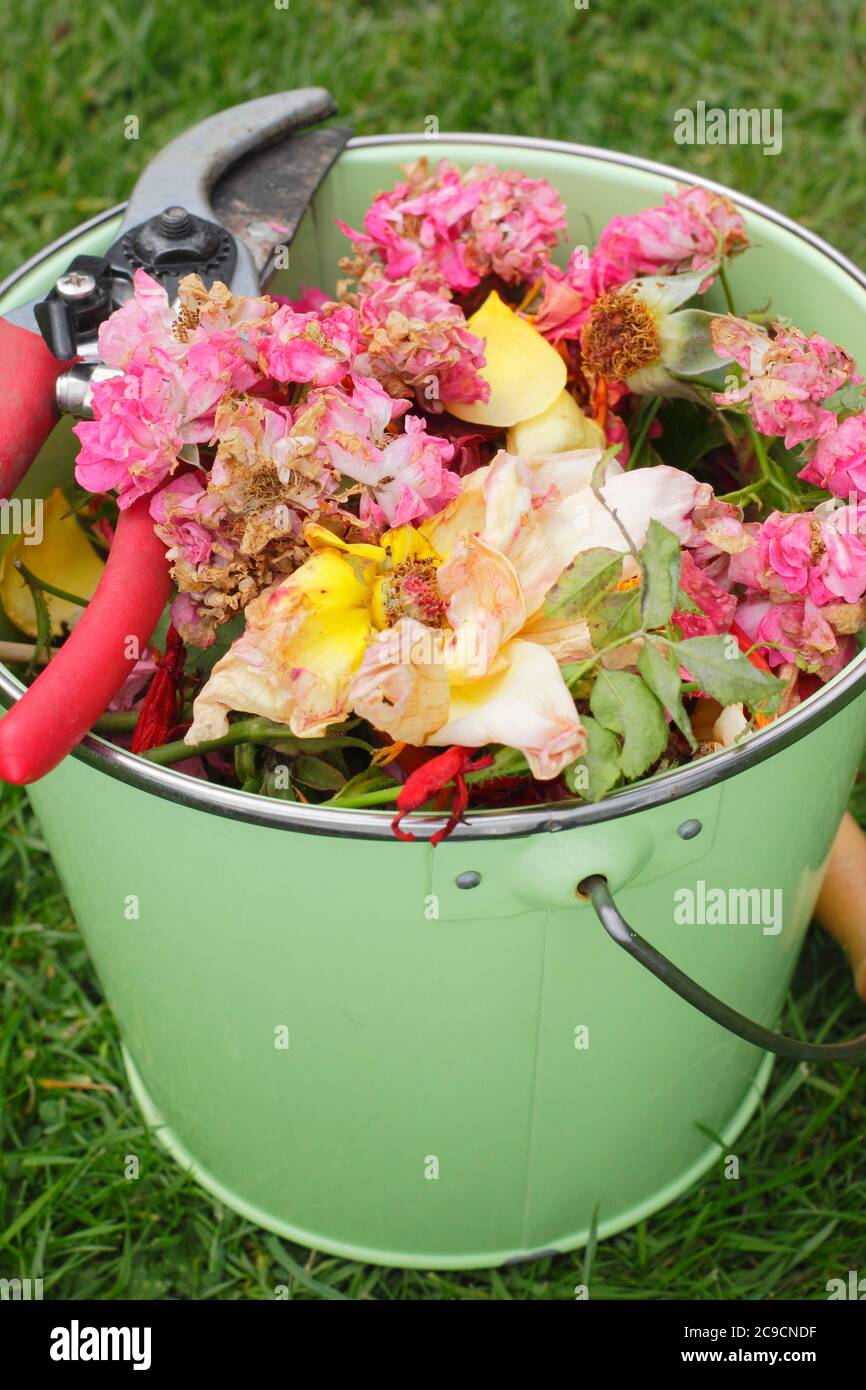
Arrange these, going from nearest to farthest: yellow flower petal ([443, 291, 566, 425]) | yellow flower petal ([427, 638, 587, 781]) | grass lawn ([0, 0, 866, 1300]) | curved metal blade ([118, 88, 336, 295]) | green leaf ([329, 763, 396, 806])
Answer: yellow flower petal ([427, 638, 587, 781]), green leaf ([329, 763, 396, 806]), yellow flower petal ([443, 291, 566, 425]), curved metal blade ([118, 88, 336, 295]), grass lawn ([0, 0, 866, 1300])

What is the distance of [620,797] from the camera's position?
74 centimetres

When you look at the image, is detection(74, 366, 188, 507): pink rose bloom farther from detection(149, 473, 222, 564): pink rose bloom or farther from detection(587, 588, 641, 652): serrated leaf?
detection(587, 588, 641, 652): serrated leaf

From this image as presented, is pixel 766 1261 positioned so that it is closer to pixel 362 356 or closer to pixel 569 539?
pixel 569 539

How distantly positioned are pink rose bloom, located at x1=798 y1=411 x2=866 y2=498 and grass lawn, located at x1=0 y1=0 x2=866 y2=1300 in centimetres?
59

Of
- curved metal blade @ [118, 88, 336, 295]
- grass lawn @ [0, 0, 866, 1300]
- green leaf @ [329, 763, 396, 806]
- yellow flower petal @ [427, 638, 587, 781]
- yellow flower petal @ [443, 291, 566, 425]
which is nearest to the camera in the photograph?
yellow flower petal @ [427, 638, 587, 781]

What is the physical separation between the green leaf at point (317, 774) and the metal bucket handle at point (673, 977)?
0.49 ft

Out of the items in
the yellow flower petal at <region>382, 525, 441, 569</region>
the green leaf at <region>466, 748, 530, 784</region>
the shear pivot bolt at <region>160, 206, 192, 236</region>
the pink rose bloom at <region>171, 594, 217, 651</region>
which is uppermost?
the shear pivot bolt at <region>160, 206, 192, 236</region>

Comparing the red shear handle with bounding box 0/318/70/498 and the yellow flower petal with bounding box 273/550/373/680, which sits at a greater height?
the red shear handle with bounding box 0/318/70/498

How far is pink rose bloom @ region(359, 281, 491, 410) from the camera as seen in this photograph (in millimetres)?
832

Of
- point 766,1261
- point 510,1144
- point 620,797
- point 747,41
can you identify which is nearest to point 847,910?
point 766,1261

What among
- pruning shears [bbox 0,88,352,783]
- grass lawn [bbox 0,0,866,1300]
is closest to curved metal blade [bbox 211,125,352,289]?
pruning shears [bbox 0,88,352,783]

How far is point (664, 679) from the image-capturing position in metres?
0.72

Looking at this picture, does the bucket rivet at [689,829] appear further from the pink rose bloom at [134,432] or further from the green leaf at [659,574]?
the pink rose bloom at [134,432]

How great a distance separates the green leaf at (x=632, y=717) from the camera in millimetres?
718
